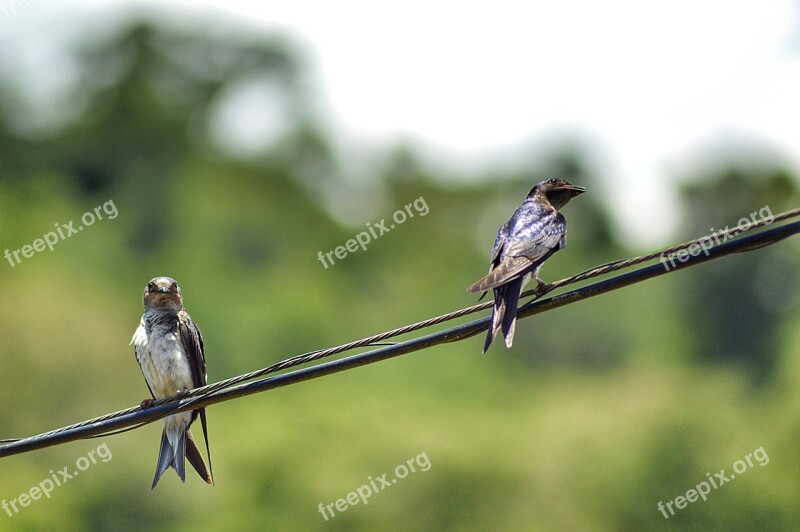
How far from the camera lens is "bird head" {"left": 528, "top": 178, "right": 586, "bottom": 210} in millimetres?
10141

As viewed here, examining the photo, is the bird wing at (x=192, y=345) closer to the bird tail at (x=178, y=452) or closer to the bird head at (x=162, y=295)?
the bird head at (x=162, y=295)

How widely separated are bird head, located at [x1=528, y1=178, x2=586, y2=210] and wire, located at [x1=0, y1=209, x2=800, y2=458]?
215cm

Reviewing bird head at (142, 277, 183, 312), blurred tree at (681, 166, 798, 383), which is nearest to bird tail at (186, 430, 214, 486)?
bird head at (142, 277, 183, 312)

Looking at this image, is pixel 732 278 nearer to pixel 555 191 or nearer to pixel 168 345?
pixel 555 191

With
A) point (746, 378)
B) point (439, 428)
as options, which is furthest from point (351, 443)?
point (746, 378)

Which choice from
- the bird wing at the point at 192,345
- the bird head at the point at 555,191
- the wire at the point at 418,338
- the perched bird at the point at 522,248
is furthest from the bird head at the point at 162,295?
the bird head at the point at 555,191

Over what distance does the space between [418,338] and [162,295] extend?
12.1 feet

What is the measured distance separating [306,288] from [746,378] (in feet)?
54.0

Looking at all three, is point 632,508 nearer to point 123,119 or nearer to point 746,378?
point 746,378

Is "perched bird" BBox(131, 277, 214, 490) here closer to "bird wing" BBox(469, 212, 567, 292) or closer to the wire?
the wire

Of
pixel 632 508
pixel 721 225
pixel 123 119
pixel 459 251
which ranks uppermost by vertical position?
pixel 123 119

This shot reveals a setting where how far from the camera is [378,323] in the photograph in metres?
51.6

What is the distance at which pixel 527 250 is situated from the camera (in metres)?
8.80

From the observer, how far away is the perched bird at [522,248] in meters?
7.89
